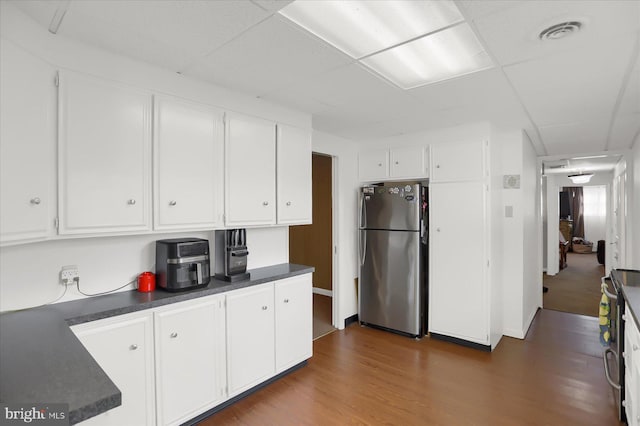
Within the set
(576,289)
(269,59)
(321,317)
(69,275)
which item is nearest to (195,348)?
(69,275)

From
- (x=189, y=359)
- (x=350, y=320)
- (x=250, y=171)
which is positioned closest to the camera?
(x=189, y=359)

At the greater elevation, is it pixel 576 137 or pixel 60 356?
pixel 576 137

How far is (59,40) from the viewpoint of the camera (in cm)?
179

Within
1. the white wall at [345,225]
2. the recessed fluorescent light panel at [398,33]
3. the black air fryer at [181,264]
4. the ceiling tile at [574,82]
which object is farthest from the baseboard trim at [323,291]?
the recessed fluorescent light panel at [398,33]

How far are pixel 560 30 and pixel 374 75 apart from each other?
1050 mm

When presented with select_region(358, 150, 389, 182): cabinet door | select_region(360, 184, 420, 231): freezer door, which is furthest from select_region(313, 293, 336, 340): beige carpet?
select_region(358, 150, 389, 182): cabinet door

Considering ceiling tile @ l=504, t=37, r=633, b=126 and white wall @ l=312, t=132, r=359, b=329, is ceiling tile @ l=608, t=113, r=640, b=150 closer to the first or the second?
ceiling tile @ l=504, t=37, r=633, b=126

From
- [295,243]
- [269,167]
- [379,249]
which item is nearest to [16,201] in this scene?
[269,167]

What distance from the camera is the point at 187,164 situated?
7.63 ft

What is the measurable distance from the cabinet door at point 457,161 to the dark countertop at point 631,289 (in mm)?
1449

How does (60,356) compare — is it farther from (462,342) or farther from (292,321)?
(462,342)

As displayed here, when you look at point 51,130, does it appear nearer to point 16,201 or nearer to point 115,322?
point 16,201

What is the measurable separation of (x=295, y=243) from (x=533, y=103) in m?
4.39

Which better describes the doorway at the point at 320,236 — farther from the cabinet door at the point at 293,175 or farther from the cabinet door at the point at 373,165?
the cabinet door at the point at 293,175
